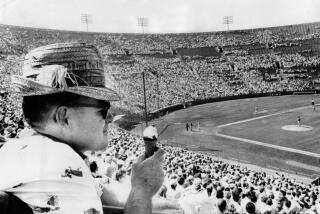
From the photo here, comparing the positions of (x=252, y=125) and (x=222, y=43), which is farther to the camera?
(x=222, y=43)

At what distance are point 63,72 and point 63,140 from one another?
211 millimetres

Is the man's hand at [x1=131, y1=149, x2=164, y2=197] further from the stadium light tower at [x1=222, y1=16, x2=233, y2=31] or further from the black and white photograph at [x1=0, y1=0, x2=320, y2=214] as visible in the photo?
the stadium light tower at [x1=222, y1=16, x2=233, y2=31]

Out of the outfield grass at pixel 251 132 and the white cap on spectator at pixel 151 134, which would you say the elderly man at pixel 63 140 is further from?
the outfield grass at pixel 251 132

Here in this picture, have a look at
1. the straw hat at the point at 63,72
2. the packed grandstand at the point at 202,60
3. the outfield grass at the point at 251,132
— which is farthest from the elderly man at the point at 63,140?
the packed grandstand at the point at 202,60

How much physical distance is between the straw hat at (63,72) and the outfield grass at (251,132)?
1548 cm

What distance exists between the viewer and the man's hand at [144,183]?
104 centimetres

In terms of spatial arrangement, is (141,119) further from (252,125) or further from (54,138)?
(54,138)

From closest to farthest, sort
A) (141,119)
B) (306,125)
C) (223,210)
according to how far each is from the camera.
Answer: (223,210)
(306,125)
(141,119)

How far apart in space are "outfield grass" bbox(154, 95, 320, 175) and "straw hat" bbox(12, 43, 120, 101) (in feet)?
50.8

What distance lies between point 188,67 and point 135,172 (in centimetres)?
4281

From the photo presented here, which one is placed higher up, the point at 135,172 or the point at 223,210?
the point at 135,172

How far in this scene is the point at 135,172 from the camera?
3.83ft

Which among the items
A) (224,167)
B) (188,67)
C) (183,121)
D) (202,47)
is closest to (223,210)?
(224,167)

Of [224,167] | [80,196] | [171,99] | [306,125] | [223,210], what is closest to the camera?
[80,196]
